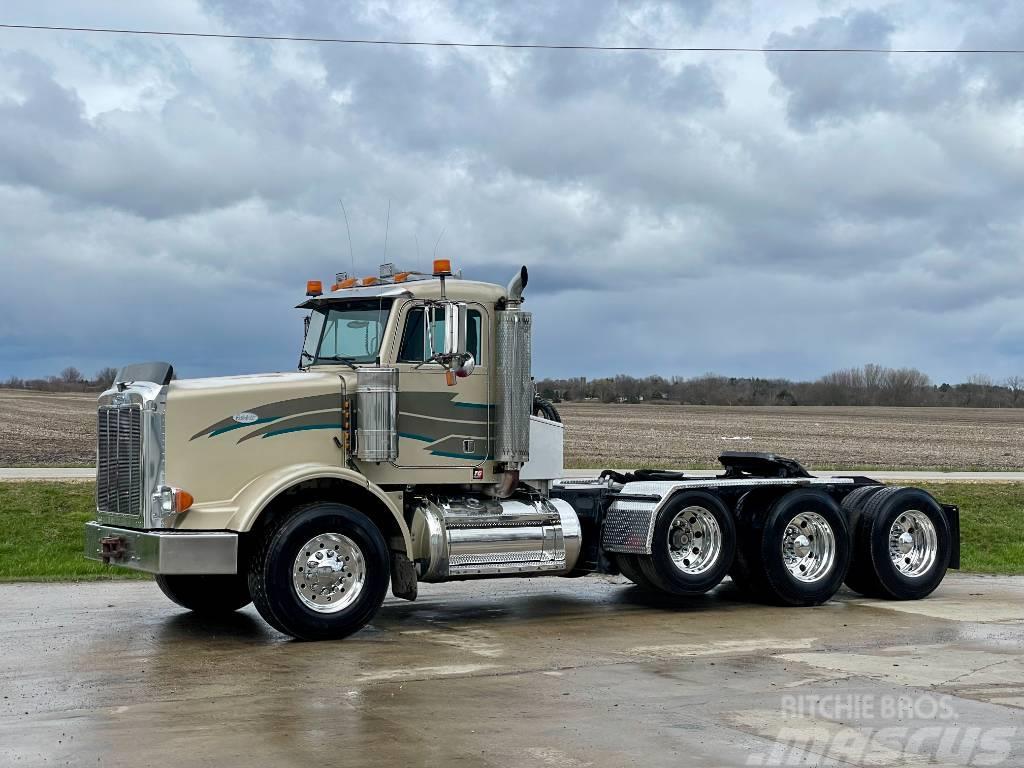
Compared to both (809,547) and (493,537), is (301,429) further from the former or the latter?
(809,547)

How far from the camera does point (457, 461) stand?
13.1m

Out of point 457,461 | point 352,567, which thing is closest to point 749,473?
point 457,461

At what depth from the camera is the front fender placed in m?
11.6

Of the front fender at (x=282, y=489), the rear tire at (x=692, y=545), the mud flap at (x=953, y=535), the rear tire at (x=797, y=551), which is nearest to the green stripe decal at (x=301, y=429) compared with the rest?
the front fender at (x=282, y=489)

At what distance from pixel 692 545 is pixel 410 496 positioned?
10.3 feet

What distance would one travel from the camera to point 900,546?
50.0ft

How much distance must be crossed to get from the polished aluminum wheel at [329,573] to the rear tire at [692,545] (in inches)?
127

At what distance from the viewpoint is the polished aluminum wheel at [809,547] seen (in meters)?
14.5

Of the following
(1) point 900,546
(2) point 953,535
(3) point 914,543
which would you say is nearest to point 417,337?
(1) point 900,546

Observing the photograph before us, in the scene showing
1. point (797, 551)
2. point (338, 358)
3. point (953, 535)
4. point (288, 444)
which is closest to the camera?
point (288, 444)

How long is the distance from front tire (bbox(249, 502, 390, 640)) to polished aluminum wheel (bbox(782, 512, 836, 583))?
493 cm

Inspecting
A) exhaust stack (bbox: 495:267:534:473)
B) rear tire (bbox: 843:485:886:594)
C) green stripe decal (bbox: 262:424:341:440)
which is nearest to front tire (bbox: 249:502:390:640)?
green stripe decal (bbox: 262:424:341:440)

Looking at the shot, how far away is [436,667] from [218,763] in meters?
3.22

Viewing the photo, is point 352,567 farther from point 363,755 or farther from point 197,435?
point 363,755
